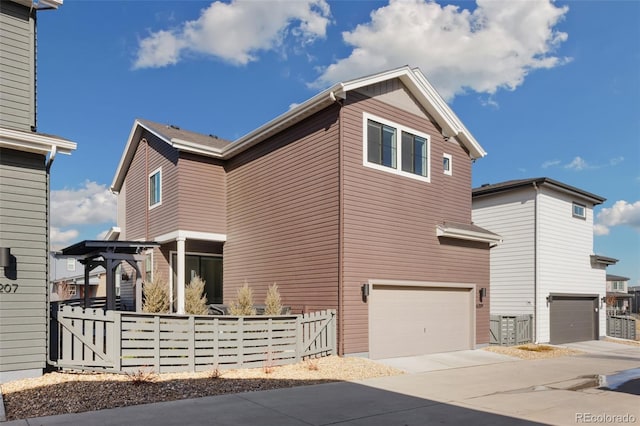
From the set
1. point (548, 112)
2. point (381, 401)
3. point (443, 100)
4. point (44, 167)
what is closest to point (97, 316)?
point (44, 167)

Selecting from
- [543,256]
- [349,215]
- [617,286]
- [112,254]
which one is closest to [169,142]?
[112,254]

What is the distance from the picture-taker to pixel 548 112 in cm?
1864

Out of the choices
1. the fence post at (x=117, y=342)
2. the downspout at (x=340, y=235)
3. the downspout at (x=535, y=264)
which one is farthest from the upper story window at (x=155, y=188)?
the downspout at (x=535, y=264)

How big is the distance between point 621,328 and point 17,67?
91.5ft

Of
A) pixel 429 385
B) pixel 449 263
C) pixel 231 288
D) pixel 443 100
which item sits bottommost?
pixel 429 385

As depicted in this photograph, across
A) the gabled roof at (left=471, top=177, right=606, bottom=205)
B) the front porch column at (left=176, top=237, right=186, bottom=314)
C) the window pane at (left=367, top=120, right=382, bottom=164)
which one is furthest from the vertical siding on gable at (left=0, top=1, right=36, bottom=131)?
the gabled roof at (left=471, top=177, right=606, bottom=205)

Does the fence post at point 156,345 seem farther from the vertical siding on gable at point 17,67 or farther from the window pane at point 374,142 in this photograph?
the window pane at point 374,142

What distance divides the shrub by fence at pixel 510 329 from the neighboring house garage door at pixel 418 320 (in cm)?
207

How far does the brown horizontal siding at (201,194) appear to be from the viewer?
15617mm

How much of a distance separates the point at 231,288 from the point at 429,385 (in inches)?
351

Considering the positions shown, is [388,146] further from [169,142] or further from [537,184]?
[537,184]

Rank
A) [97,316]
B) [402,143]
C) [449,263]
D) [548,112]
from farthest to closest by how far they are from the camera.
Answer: [548,112] → [449,263] → [402,143] → [97,316]

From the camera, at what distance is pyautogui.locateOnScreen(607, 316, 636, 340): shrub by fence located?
24.2m

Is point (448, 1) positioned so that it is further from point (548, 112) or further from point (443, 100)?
point (548, 112)
